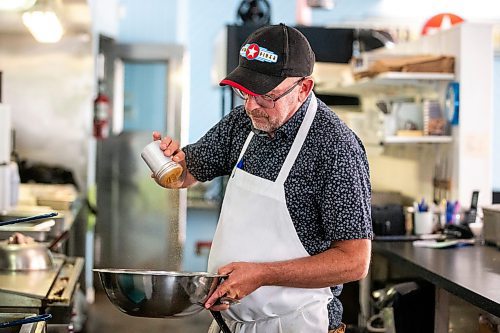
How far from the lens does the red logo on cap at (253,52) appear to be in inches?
103

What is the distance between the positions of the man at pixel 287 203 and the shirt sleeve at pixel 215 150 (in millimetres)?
70

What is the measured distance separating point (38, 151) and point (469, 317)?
180 inches

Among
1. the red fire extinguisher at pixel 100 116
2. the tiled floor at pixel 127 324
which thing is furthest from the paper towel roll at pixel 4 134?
the red fire extinguisher at pixel 100 116

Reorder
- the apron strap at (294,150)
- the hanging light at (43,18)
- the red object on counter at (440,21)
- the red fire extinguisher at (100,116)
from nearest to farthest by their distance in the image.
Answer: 1. the apron strap at (294,150)
2. the hanging light at (43,18)
3. the red object on counter at (440,21)
4. the red fire extinguisher at (100,116)

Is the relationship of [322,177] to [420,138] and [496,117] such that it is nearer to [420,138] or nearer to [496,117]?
[420,138]

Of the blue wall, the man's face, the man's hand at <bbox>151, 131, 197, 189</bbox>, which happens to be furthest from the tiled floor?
the blue wall

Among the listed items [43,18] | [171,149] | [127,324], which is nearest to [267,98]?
[171,149]

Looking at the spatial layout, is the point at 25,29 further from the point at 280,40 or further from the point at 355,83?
the point at 280,40

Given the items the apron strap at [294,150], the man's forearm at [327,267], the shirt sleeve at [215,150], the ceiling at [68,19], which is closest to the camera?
the man's forearm at [327,267]

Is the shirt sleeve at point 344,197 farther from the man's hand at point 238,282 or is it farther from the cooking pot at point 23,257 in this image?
the cooking pot at point 23,257

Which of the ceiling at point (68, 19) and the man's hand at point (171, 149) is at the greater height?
the ceiling at point (68, 19)

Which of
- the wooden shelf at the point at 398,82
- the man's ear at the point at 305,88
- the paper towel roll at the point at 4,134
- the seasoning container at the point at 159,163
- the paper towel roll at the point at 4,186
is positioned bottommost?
the paper towel roll at the point at 4,186

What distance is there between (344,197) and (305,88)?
366mm

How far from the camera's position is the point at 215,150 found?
2.97 metres
